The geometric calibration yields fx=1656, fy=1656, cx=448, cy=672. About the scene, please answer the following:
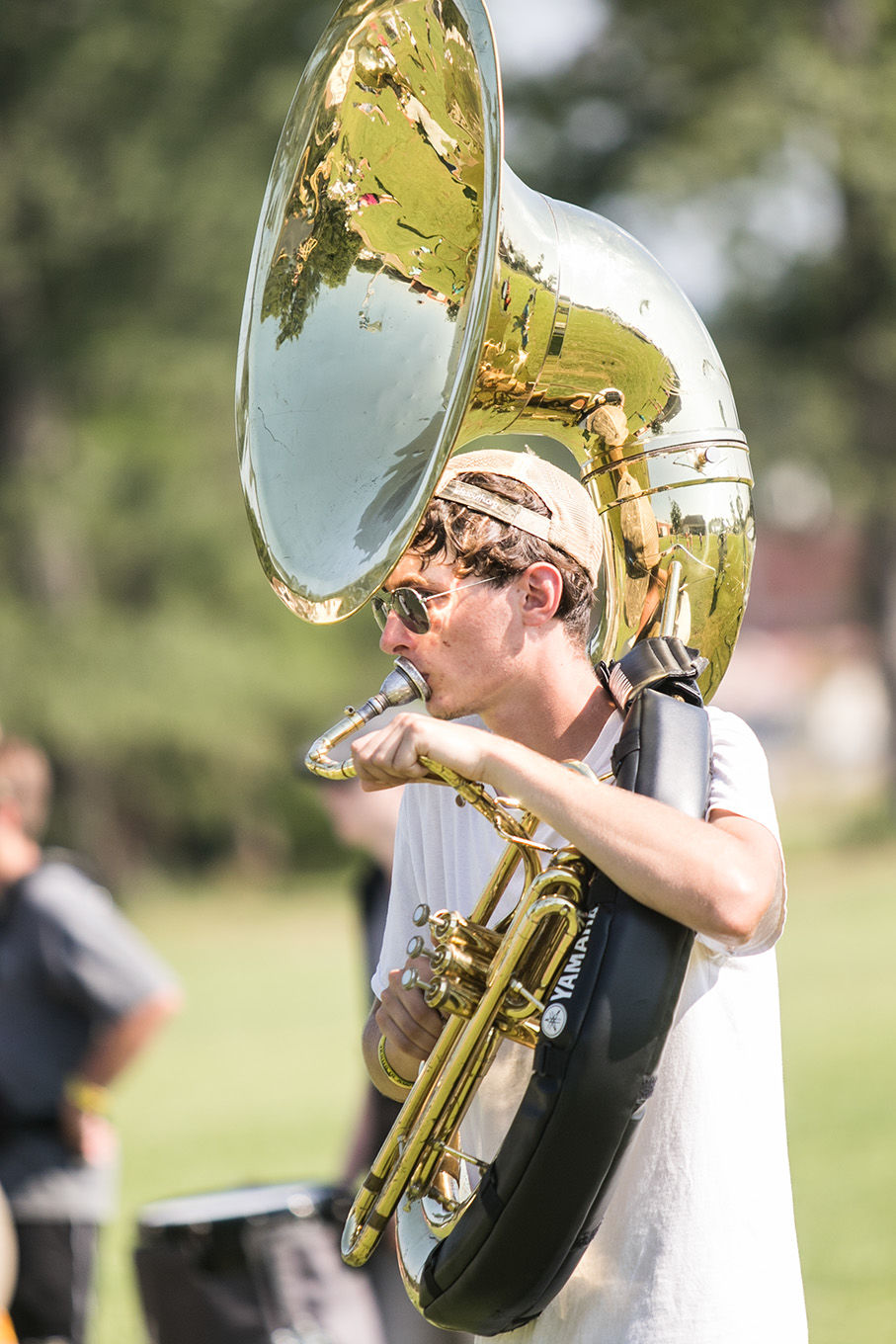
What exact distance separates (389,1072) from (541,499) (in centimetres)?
71

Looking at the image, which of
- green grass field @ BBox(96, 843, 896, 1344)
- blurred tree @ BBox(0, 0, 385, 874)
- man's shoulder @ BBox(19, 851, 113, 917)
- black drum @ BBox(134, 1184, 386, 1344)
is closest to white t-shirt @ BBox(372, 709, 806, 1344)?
black drum @ BBox(134, 1184, 386, 1344)

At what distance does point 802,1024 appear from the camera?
927cm

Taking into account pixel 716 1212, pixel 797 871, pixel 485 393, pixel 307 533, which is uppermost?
pixel 485 393

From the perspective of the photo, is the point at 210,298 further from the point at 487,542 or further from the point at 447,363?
the point at 487,542

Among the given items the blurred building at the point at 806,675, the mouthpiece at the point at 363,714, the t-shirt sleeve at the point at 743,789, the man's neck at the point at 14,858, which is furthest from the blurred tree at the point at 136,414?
the blurred building at the point at 806,675

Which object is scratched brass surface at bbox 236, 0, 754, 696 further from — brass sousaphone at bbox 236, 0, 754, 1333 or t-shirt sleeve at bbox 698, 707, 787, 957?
t-shirt sleeve at bbox 698, 707, 787, 957

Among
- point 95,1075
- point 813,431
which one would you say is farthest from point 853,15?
point 95,1075

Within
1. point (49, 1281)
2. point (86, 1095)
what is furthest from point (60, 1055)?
point (49, 1281)

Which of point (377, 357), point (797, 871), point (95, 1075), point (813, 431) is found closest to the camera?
point (377, 357)

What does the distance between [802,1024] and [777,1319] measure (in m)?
7.79

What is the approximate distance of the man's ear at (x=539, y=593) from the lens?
197 centimetres

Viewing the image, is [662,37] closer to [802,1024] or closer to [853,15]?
[853,15]

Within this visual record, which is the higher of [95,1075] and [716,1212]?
[716,1212]

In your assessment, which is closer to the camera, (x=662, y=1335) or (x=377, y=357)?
(x=662, y=1335)
